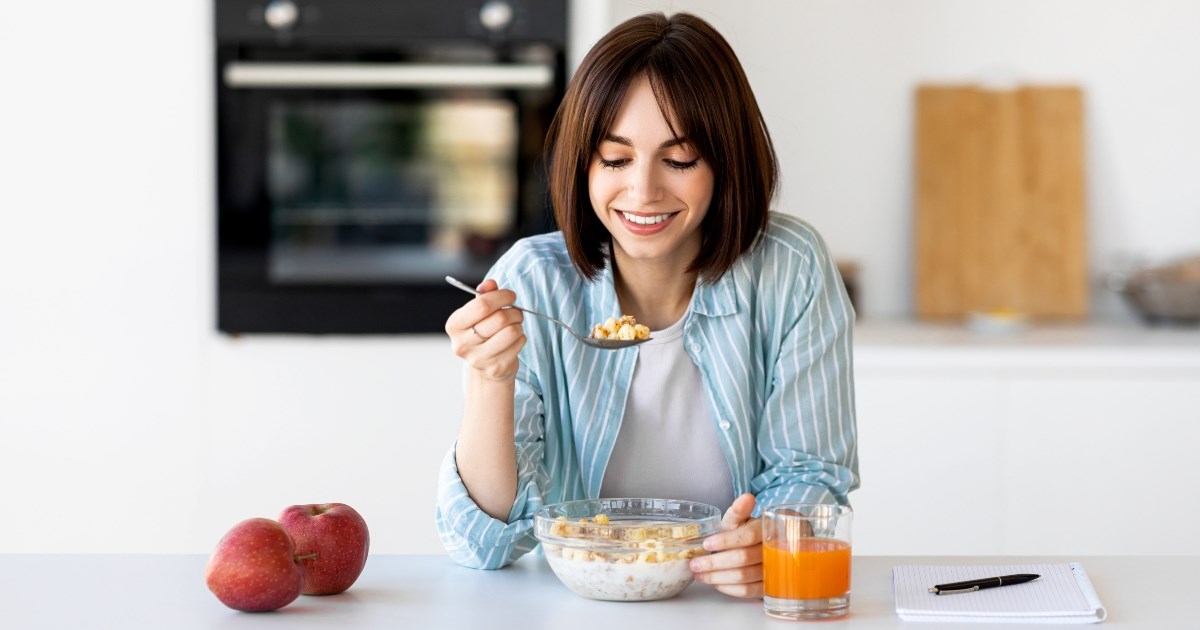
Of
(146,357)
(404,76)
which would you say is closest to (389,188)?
(404,76)

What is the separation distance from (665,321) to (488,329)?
42cm

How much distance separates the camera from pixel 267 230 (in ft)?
9.59

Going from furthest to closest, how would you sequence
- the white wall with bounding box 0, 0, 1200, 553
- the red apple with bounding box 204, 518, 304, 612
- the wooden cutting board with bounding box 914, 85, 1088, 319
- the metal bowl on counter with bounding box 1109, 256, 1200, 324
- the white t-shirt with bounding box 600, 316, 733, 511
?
the wooden cutting board with bounding box 914, 85, 1088, 319 < the metal bowl on counter with bounding box 1109, 256, 1200, 324 < the white wall with bounding box 0, 0, 1200, 553 < the white t-shirt with bounding box 600, 316, 733, 511 < the red apple with bounding box 204, 518, 304, 612

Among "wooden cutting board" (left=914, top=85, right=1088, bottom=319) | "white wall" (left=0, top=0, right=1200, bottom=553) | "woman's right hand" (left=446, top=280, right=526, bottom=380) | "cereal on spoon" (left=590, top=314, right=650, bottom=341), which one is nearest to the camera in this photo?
"woman's right hand" (left=446, top=280, right=526, bottom=380)

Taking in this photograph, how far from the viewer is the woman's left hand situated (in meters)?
1.33

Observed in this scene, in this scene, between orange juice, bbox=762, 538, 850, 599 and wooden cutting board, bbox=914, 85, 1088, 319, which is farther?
wooden cutting board, bbox=914, 85, 1088, 319

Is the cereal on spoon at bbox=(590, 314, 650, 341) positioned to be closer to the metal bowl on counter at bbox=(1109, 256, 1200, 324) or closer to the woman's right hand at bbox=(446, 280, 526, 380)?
the woman's right hand at bbox=(446, 280, 526, 380)

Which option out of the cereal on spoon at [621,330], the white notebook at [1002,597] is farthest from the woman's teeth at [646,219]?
the white notebook at [1002,597]

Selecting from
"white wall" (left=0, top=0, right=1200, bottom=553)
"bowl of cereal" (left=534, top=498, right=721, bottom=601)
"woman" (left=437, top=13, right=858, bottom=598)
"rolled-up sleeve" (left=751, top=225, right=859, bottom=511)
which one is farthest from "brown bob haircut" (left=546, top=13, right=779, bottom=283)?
"white wall" (left=0, top=0, right=1200, bottom=553)

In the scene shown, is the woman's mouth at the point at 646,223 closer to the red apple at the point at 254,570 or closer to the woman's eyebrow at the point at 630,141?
the woman's eyebrow at the point at 630,141

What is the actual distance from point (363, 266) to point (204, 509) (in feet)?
2.18

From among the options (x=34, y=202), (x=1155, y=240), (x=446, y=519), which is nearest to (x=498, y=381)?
(x=446, y=519)

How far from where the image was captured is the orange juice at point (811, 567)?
1271mm

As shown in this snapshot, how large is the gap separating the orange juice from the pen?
131mm
